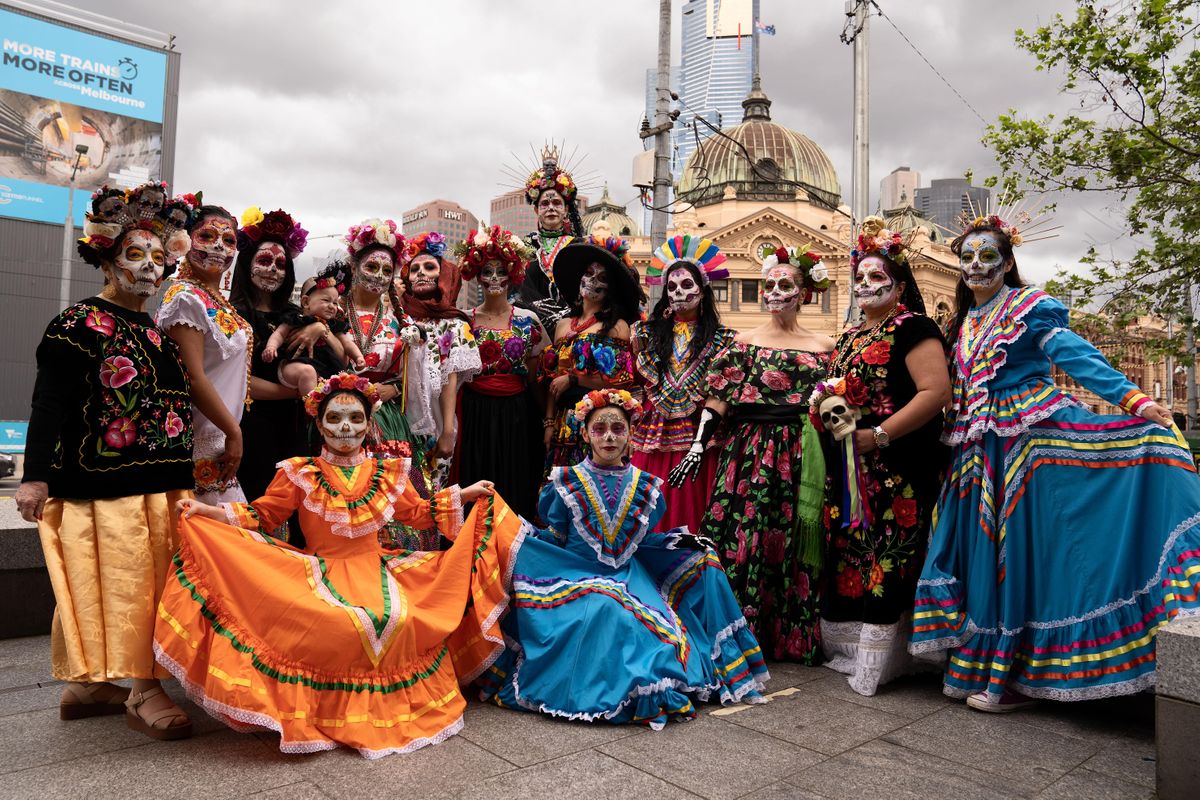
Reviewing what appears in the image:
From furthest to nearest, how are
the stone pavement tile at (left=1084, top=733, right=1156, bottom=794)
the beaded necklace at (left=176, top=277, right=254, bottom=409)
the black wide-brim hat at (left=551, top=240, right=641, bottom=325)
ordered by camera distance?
the black wide-brim hat at (left=551, top=240, right=641, bottom=325) → the beaded necklace at (left=176, top=277, right=254, bottom=409) → the stone pavement tile at (left=1084, top=733, right=1156, bottom=794)

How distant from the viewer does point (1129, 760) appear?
10.6 feet

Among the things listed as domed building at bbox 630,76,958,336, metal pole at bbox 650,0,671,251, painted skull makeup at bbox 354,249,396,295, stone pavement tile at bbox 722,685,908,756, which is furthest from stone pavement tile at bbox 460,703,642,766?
domed building at bbox 630,76,958,336

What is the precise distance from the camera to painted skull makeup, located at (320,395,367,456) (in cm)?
374

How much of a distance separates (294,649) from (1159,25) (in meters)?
11.3

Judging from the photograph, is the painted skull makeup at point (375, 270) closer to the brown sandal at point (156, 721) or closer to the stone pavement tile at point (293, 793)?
the brown sandal at point (156, 721)

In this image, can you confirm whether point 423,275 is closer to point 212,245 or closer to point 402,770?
point 212,245

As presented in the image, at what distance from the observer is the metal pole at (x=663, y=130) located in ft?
34.7

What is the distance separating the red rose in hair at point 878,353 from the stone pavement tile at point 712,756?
1964mm

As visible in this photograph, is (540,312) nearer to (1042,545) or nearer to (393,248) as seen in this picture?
(393,248)

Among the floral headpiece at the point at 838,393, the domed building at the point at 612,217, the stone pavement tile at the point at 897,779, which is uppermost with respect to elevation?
the domed building at the point at 612,217

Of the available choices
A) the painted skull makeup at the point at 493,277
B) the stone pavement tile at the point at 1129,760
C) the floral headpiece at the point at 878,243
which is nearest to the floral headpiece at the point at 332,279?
the painted skull makeup at the point at 493,277

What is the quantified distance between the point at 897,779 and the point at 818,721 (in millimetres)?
620

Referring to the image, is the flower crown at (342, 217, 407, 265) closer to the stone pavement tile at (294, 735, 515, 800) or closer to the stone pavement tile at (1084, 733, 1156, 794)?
the stone pavement tile at (294, 735, 515, 800)

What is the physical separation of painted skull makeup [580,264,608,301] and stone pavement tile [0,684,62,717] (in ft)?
11.3
